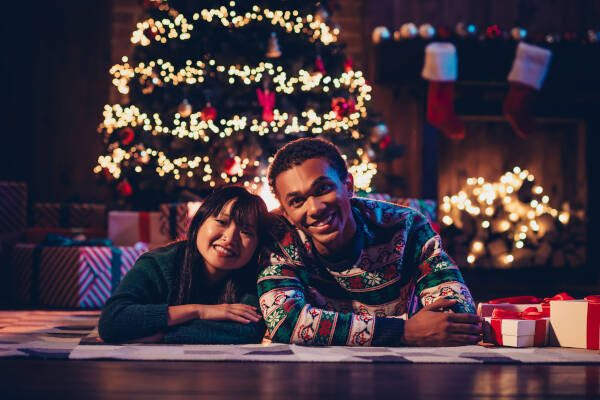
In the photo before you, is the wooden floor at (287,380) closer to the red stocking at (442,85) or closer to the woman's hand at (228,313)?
the woman's hand at (228,313)

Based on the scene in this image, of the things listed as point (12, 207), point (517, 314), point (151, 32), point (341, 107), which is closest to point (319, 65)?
point (341, 107)

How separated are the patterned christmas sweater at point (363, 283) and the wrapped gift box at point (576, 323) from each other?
29 centimetres

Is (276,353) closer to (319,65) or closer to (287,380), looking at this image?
(287,380)

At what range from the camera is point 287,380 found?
1.51m

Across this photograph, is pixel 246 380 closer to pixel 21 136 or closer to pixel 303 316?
pixel 303 316

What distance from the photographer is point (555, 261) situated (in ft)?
19.9

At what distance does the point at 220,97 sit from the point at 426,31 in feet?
6.40

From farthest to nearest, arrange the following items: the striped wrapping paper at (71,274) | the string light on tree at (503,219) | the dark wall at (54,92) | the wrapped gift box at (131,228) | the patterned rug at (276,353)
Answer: the dark wall at (54,92)
the string light on tree at (503,219)
the wrapped gift box at (131,228)
the striped wrapping paper at (71,274)
the patterned rug at (276,353)

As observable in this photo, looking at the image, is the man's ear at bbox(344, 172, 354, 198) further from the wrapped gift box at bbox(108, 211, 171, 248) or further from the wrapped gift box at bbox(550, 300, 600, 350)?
the wrapped gift box at bbox(108, 211, 171, 248)

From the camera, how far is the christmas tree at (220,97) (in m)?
4.52

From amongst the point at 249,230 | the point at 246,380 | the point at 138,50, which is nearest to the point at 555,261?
the point at 138,50

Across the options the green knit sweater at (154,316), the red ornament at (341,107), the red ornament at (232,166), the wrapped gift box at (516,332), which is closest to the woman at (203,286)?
the green knit sweater at (154,316)

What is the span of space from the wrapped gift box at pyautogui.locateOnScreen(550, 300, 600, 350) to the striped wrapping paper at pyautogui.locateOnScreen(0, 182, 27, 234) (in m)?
3.48

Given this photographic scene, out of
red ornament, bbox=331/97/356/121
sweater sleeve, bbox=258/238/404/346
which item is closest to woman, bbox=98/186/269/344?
sweater sleeve, bbox=258/238/404/346
